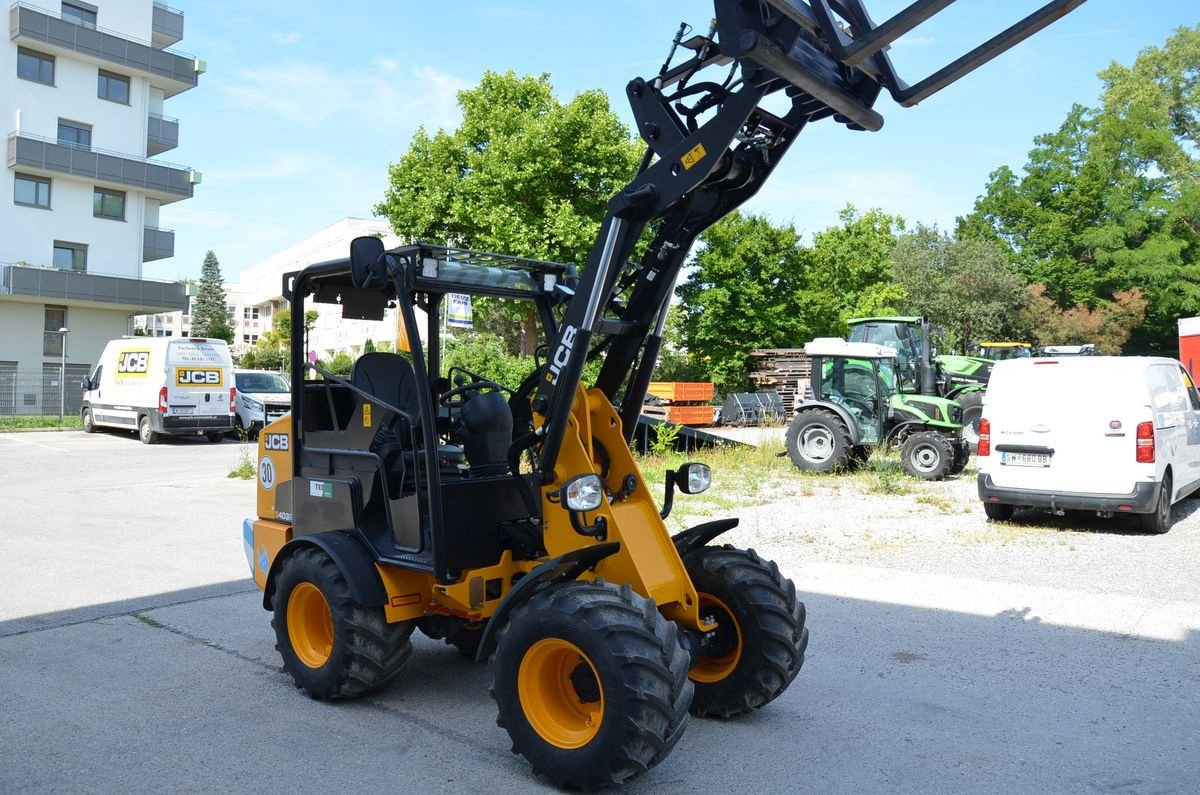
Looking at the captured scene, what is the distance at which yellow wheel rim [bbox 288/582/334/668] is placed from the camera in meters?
5.16

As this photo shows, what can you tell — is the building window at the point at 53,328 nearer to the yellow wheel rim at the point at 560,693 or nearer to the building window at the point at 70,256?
the building window at the point at 70,256

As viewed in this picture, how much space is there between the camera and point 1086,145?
177ft

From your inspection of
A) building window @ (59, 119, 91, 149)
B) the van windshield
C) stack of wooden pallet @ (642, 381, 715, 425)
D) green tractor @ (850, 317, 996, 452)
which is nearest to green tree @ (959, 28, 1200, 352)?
green tractor @ (850, 317, 996, 452)

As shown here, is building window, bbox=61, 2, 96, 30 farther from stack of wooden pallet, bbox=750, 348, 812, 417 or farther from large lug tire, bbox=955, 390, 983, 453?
large lug tire, bbox=955, 390, 983, 453

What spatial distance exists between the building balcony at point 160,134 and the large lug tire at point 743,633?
4138cm

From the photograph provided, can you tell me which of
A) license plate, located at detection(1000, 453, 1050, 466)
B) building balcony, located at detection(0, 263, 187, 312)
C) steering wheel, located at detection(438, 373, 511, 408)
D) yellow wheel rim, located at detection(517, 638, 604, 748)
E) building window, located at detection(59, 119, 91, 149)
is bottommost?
yellow wheel rim, located at detection(517, 638, 604, 748)

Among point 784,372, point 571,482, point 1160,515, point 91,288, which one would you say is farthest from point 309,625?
point 91,288

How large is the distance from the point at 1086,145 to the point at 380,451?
2304 inches

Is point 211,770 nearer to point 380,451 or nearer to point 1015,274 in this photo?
point 380,451

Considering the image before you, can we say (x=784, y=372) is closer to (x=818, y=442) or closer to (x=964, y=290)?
(x=964, y=290)

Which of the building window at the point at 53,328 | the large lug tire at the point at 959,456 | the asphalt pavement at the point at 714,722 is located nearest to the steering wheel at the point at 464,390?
the asphalt pavement at the point at 714,722

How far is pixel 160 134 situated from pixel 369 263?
41294mm

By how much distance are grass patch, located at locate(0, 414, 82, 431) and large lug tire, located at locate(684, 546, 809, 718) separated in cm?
2776

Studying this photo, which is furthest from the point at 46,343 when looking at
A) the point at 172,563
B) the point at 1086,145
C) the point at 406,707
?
the point at 1086,145
